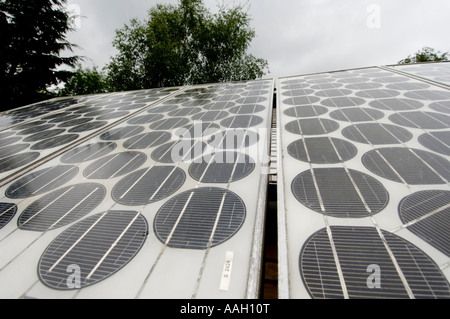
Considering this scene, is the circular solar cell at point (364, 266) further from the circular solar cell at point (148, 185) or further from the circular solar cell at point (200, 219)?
the circular solar cell at point (148, 185)

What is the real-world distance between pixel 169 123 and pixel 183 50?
2972cm

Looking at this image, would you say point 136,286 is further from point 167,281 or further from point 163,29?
point 163,29

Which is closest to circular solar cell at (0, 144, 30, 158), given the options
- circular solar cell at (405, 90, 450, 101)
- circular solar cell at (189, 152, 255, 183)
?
circular solar cell at (189, 152, 255, 183)

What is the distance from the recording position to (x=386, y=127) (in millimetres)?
5773

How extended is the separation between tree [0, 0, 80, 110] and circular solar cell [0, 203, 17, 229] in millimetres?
25106

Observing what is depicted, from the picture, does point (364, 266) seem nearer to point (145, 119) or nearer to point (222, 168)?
point (222, 168)

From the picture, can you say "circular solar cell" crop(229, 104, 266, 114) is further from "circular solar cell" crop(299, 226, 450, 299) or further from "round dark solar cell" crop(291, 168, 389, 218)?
"circular solar cell" crop(299, 226, 450, 299)

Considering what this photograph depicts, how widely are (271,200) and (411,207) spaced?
2.33 m

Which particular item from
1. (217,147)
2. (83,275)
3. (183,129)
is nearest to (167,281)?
(83,275)

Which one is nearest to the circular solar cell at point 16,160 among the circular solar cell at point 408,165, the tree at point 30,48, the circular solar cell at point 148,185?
the circular solar cell at point 148,185

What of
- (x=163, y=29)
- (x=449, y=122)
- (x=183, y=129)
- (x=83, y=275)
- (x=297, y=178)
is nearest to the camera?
(x=83, y=275)

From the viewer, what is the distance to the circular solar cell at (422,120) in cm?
550

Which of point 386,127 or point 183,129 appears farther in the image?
point 183,129

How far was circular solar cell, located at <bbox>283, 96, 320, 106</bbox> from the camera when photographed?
29.5ft
